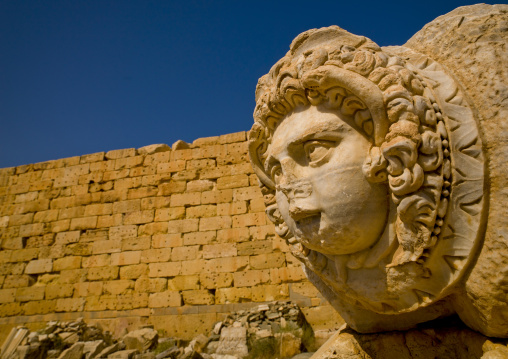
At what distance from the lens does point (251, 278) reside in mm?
7121

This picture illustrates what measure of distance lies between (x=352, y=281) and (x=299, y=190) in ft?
1.39

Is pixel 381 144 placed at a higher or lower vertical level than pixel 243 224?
lower

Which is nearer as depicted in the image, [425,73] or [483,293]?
[483,293]

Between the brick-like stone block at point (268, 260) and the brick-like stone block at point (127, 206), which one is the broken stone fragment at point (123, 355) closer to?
the brick-like stone block at point (268, 260)

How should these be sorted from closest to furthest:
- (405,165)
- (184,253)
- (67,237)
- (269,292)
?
(405,165) < (269,292) < (184,253) < (67,237)

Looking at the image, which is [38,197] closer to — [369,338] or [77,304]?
[77,304]

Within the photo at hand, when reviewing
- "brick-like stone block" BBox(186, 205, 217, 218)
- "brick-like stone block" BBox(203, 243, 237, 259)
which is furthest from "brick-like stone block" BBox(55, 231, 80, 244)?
"brick-like stone block" BBox(203, 243, 237, 259)

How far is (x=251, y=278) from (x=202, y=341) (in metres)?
1.42

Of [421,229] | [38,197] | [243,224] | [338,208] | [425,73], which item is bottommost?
[421,229]

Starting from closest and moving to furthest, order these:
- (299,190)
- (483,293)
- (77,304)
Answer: (483,293)
(299,190)
(77,304)

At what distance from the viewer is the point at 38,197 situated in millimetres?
9406

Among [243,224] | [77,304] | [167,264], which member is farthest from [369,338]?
[77,304]

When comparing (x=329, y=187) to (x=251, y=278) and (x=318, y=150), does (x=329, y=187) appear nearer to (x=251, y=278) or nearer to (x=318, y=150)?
(x=318, y=150)

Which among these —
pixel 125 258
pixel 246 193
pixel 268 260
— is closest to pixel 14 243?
pixel 125 258
